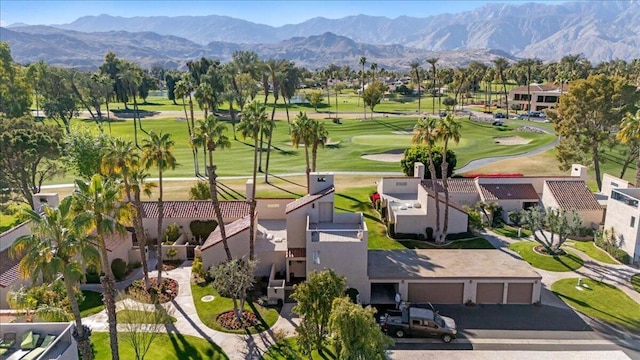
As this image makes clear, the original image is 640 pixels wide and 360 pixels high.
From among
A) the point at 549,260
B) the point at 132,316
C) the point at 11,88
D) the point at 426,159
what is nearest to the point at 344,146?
the point at 426,159

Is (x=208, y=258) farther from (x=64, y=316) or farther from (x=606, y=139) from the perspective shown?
(x=606, y=139)

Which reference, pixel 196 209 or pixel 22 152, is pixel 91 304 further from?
pixel 22 152

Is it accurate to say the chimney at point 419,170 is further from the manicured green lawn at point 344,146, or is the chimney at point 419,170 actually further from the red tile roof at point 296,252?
the red tile roof at point 296,252

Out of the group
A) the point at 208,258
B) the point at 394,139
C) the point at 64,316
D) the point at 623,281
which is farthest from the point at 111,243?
the point at 394,139

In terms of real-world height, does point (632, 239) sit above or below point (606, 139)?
below

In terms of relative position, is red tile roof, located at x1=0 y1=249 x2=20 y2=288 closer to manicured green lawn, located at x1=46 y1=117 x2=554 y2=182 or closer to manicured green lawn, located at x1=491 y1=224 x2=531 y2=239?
manicured green lawn, located at x1=46 y1=117 x2=554 y2=182

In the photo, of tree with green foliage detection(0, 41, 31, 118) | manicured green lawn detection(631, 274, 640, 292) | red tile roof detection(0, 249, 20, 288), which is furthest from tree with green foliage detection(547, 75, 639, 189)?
tree with green foliage detection(0, 41, 31, 118)

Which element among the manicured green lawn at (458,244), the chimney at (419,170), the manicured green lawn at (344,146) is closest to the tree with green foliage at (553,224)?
the manicured green lawn at (458,244)
